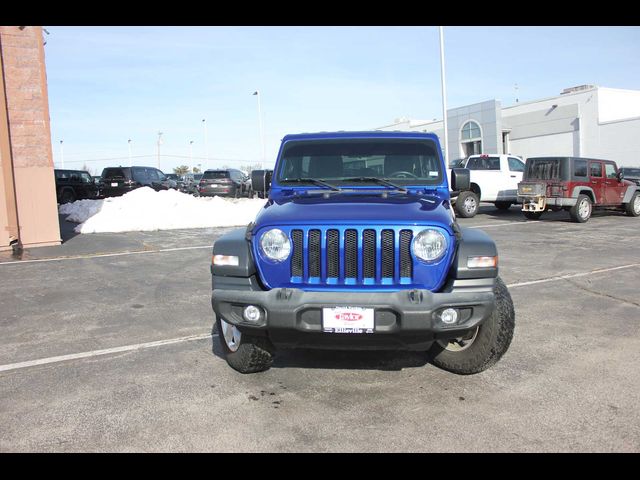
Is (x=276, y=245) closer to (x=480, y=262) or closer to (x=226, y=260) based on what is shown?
(x=226, y=260)

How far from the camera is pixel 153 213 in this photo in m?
16.9

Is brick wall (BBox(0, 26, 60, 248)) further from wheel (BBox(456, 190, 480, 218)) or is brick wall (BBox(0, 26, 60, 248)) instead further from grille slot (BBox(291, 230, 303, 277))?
wheel (BBox(456, 190, 480, 218))

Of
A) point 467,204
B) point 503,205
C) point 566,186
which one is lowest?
point 503,205

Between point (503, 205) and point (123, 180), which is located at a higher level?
point (123, 180)

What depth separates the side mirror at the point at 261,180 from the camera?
18.2 ft

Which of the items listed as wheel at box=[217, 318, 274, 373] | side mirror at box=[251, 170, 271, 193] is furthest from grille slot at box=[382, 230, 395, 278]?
side mirror at box=[251, 170, 271, 193]

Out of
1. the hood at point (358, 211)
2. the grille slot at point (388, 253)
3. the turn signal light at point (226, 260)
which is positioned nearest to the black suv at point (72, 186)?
the hood at point (358, 211)

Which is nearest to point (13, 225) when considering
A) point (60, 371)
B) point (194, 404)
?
point (60, 371)

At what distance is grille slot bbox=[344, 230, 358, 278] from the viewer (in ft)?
11.9

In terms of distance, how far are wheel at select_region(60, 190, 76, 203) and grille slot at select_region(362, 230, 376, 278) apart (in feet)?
80.5

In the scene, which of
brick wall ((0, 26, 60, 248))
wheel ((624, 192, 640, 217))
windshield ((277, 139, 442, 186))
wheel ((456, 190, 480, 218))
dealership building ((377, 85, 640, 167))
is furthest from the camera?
dealership building ((377, 85, 640, 167))

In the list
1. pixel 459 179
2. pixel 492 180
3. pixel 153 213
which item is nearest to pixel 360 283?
pixel 459 179

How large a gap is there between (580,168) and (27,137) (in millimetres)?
14810

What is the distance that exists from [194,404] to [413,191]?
99.6 inches
